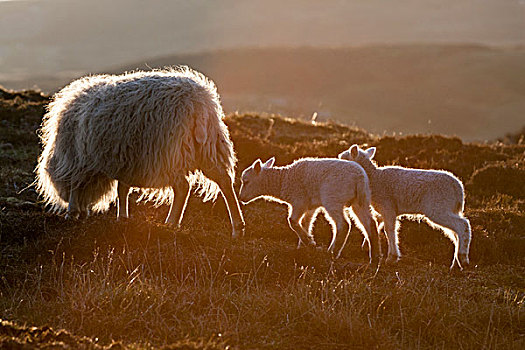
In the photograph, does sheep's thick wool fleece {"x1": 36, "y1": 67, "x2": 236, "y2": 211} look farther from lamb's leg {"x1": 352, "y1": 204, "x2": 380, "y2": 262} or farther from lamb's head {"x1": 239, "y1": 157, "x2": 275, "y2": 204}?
lamb's leg {"x1": 352, "y1": 204, "x2": 380, "y2": 262}

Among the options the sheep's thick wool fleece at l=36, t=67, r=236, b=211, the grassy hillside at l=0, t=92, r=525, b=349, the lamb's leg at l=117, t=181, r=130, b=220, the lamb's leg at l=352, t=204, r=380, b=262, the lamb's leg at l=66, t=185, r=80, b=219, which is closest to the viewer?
the grassy hillside at l=0, t=92, r=525, b=349

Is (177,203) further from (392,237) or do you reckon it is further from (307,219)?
(392,237)

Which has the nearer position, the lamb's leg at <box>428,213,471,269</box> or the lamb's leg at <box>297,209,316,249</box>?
the lamb's leg at <box>428,213,471,269</box>

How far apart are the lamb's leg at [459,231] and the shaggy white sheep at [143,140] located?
2720 millimetres

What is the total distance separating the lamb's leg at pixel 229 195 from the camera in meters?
8.28

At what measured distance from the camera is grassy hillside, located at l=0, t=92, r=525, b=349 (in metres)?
5.26

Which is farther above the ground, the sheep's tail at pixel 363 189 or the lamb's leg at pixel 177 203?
the sheep's tail at pixel 363 189

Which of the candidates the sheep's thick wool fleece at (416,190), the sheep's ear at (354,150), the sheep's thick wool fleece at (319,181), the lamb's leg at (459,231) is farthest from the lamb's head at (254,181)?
the lamb's leg at (459,231)

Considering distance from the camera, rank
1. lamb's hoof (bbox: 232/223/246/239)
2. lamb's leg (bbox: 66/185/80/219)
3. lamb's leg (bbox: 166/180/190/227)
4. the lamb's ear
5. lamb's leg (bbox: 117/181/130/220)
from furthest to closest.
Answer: the lamb's ear → lamb's leg (bbox: 66/185/80/219) → lamb's leg (bbox: 166/180/190/227) → lamb's leg (bbox: 117/181/130/220) → lamb's hoof (bbox: 232/223/246/239)

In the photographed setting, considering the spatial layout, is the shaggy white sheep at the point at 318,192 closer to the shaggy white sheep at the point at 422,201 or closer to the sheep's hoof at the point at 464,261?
the shaggy white sheep at the point at 422,201

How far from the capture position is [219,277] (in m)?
6.61

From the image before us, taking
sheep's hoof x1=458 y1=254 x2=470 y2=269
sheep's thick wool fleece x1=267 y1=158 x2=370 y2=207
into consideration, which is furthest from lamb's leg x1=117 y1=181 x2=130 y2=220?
sheep's hoof x1=458 y1=254 x2=470 y2=269

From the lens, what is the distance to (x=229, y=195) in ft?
27.4

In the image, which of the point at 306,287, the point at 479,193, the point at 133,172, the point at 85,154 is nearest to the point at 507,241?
the point at 479,193
